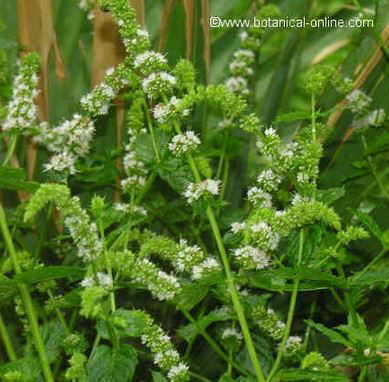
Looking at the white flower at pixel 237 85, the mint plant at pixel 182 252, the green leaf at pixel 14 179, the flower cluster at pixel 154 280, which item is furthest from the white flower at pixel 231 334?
the white flower at pixel 237 85

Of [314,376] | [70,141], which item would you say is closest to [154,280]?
[314,376]

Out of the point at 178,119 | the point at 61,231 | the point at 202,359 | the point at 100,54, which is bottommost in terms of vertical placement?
the point at 202,359

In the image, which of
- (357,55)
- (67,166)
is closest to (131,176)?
(67,166)

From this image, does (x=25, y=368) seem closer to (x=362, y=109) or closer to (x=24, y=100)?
(x=24, y=100)

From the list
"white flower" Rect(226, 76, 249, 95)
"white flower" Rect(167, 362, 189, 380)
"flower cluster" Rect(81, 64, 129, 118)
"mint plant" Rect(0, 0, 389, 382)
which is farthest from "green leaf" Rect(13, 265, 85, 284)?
"white flower" Rect(226, 76, 249, 95)

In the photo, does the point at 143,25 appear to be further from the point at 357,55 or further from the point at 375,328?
the point at 375,328

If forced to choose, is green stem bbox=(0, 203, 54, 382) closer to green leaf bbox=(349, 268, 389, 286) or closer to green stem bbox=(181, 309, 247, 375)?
green stem bbox=(181, 309, 247, 375)
